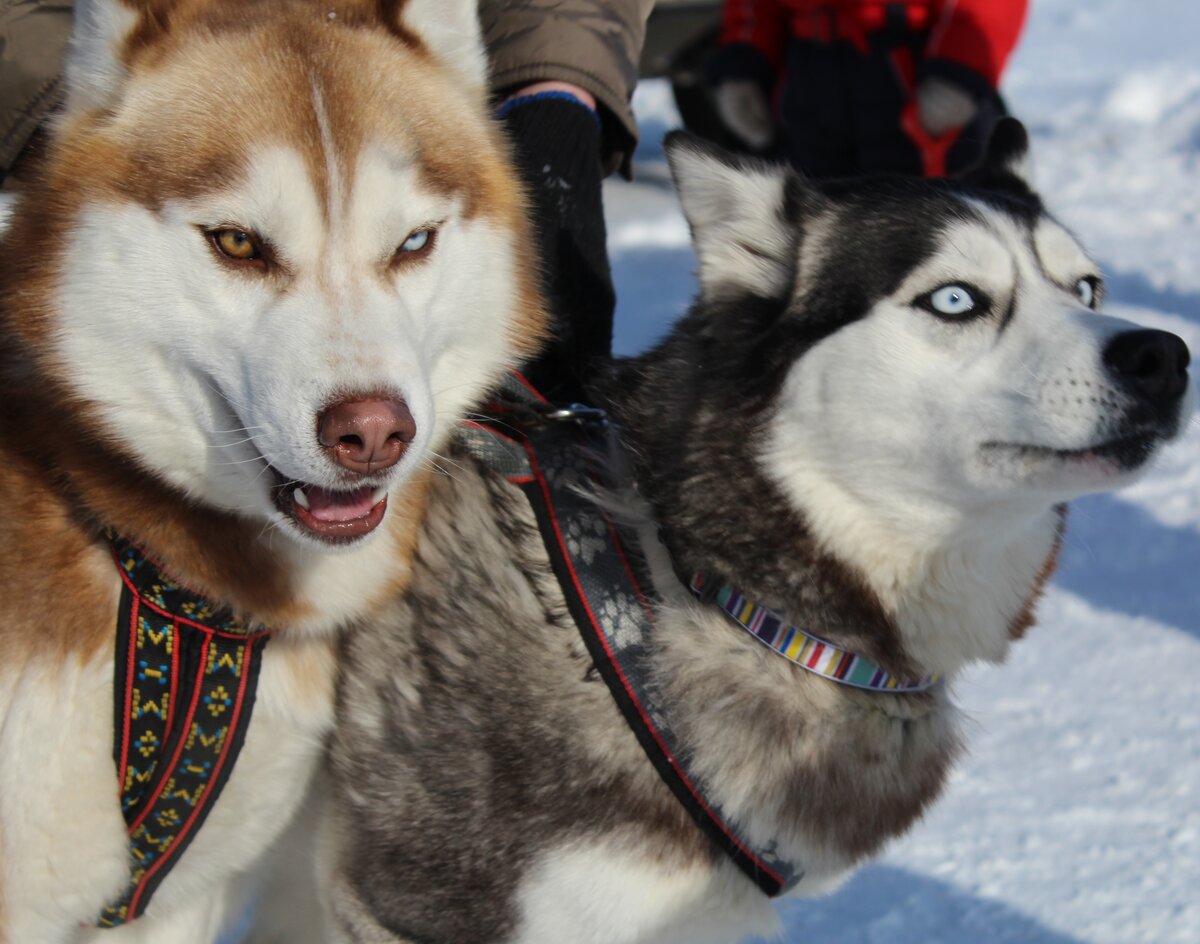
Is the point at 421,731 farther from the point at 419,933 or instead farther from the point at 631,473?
the point at 631,473

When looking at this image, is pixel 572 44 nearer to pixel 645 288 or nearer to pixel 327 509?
pixel 327 509

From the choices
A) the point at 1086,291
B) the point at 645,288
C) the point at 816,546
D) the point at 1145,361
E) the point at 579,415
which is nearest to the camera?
the point at 1145,361

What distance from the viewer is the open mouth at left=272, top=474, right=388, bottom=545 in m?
1.69

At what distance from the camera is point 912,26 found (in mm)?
3904

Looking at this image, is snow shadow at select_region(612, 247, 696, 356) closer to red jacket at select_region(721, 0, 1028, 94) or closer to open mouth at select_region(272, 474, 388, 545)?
red jacket at select_region(721, 0, 1028, 94)

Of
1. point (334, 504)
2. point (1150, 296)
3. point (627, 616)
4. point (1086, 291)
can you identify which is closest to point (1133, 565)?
point (1086, 291)

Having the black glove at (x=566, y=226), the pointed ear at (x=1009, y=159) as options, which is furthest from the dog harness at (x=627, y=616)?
the pointed ear at (x=1009, y=159)

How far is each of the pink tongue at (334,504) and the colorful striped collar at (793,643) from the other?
0.54m

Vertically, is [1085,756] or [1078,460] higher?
[1078,460]

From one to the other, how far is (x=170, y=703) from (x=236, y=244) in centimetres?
65

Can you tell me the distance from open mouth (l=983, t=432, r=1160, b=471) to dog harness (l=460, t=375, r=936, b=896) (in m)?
0.40

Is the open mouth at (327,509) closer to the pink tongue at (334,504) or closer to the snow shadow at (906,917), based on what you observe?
the pink tongue at (334,504)

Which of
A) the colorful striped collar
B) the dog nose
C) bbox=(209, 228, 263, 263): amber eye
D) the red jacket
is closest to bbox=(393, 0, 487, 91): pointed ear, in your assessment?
bbox=(209, 228, 263, 263): amber eye

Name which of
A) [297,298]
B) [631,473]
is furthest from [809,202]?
[297,298]
